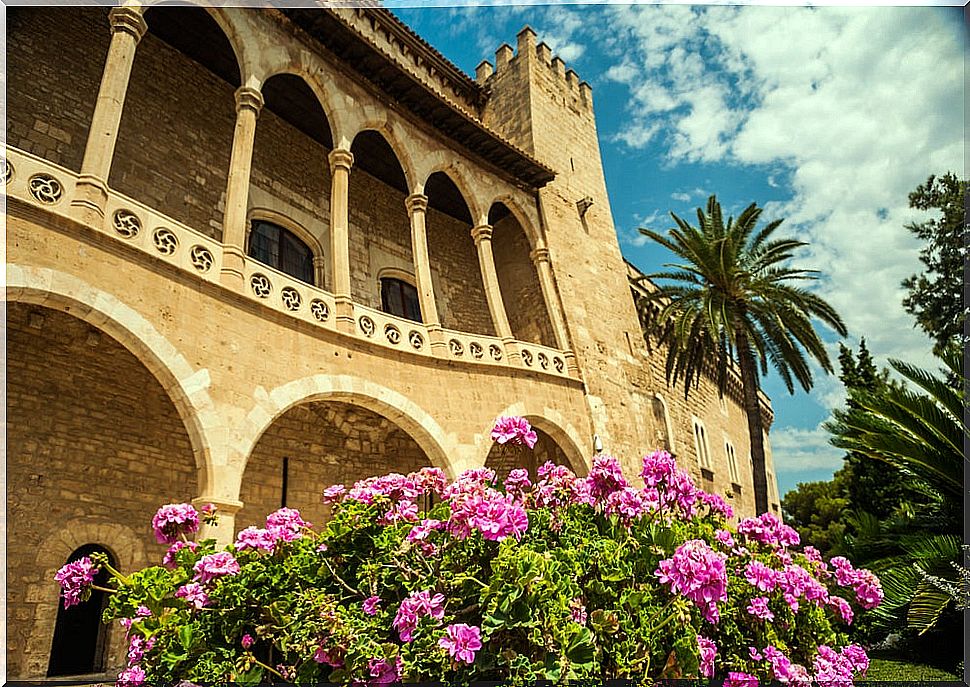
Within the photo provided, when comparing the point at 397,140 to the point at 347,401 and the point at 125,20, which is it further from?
the point at 347,401

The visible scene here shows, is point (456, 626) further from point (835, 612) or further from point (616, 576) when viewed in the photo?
point (835, 612)

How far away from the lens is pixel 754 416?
14492mm

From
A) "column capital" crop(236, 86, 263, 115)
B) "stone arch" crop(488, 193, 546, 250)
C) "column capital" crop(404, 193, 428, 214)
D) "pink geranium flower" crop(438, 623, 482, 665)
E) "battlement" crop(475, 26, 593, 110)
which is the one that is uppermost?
"battlement" crop(475, 26, 593, 110)

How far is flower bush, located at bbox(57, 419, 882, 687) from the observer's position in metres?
3.02

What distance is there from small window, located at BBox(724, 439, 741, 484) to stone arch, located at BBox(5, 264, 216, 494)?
2134cm

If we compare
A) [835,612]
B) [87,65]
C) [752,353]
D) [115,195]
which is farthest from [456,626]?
[752,353]

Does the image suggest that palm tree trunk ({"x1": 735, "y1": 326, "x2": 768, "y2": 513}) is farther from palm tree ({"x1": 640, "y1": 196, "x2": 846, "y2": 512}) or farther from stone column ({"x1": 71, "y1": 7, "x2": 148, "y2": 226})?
stone column ({"x1": 71, "y1": 7, "x2": 148, "y2": 226})

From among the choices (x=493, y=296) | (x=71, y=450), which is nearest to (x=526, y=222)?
(x=493, y=296)

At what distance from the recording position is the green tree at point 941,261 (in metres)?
16.8

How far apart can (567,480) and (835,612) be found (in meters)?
1.85

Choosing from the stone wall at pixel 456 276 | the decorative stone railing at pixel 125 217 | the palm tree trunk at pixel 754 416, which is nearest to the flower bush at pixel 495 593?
the decorative stone railing at pixel 125 217

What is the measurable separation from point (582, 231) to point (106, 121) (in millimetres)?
11251

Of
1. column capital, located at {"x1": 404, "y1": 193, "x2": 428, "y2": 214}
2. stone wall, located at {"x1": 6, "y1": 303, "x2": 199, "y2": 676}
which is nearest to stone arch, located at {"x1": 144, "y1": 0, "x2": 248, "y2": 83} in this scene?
column capital, located at {"x1": 404, "y1": 193, "x2": 428, "y2": 214}

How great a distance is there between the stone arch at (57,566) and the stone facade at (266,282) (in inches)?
1.1
